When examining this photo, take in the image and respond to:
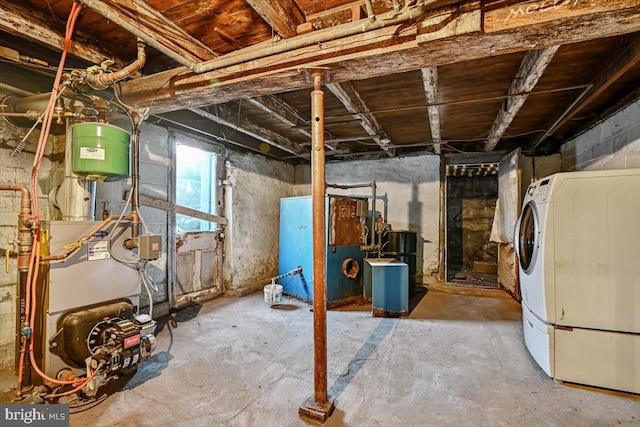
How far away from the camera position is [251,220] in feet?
15.2

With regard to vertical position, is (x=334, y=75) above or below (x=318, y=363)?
above

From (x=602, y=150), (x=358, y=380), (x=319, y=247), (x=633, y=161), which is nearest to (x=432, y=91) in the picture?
(x=319, y=247)

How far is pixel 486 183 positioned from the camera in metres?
6.75

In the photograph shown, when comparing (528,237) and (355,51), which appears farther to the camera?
(528,237)

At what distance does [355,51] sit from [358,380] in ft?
7.15

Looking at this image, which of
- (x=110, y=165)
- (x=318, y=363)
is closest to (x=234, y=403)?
(x=318, y=363)

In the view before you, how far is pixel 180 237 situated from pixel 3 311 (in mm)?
1673

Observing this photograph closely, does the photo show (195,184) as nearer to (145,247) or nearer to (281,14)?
(145,247)

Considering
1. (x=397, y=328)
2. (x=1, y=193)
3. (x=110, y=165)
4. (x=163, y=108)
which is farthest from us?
(x=397, y=328)

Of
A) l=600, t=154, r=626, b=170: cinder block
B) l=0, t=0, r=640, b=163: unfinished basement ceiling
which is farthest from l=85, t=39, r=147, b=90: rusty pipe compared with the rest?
l=600, t=154, r=626, b=170: cinder block

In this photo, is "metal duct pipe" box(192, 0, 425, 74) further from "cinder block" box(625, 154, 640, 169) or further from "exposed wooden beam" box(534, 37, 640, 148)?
"cinder block" box(625, 154, 640, 169)

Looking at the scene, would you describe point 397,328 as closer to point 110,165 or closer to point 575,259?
point 575,259

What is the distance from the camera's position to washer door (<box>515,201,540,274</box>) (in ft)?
7.41

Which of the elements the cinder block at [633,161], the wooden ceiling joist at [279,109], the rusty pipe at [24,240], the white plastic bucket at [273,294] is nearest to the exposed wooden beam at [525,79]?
the cinder block at [633,161]
